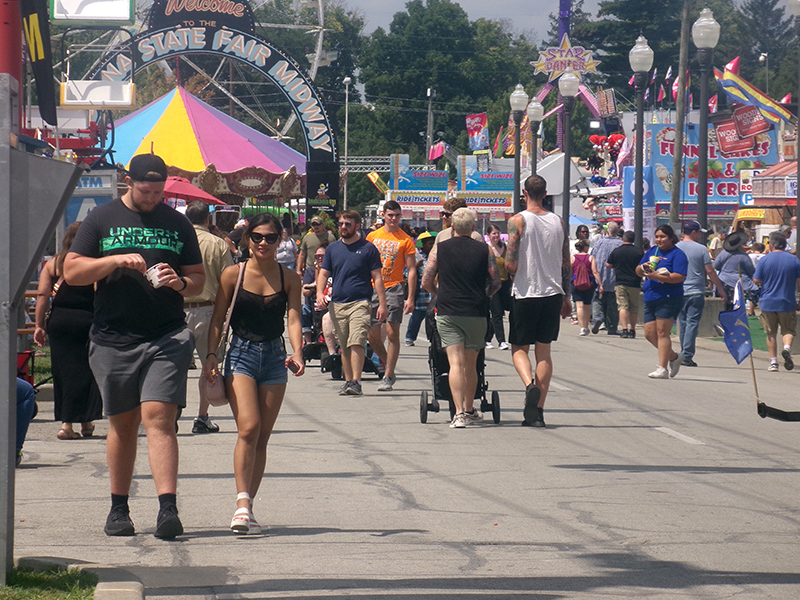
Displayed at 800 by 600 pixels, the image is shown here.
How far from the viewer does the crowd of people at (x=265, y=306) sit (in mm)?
6125

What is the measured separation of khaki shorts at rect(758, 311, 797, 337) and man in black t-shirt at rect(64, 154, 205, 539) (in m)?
12.0

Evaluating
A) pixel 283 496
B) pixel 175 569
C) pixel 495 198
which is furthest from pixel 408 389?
pixel 495 198

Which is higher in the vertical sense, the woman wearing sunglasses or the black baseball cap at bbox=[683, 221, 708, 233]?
the black baseball cap at bbox=[683, 221, 708, 233]

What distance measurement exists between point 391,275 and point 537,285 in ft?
10.5

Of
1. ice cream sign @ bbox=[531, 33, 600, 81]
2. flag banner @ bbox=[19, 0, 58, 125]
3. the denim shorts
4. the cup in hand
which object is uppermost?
ice cream sign @ bbox=[531, 33, 600, 81]

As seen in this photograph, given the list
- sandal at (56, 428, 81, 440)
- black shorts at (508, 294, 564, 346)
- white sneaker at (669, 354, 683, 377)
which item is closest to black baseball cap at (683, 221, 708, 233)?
white sneaker at (669, 354, 683, 377)

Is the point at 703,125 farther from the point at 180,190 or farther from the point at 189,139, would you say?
the point at 189,139

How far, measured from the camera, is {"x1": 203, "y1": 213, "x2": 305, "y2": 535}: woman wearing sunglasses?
21.1 feet

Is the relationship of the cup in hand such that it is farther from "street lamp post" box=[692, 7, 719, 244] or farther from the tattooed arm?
"street lamp post" box=[692, 7, 719, 244]

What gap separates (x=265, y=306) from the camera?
264 inches

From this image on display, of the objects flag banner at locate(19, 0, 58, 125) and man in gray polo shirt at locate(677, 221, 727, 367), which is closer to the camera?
flag banner at locate(19, 0, 58, 125)

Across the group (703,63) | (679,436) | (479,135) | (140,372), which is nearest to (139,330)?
(140,372)

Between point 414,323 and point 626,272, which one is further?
point 626,272

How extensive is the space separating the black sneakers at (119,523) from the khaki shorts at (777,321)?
12071 millimetres
